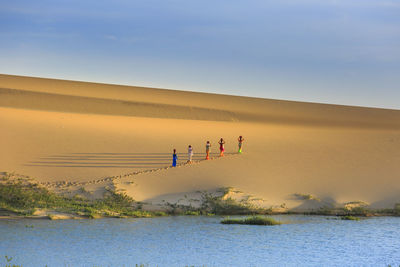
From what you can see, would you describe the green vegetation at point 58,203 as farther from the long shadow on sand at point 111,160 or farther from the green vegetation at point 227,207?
the long shadow on sand at point 111,160

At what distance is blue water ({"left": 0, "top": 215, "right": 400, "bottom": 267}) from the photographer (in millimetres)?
17844

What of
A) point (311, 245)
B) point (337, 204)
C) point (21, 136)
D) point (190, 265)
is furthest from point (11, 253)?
point (21, 136)

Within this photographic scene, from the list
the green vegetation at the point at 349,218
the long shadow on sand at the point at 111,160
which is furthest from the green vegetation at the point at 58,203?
the green vegetation at the point at 349,218

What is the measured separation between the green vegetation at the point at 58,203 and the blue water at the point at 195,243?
1222 millimetres

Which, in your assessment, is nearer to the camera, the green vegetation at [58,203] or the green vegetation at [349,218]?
the green vegetation at [58,203]

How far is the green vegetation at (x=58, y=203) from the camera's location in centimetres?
2525

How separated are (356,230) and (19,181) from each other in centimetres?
1566

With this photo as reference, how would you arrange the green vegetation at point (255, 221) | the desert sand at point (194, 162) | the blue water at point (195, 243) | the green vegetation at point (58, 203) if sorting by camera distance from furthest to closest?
the desert sand at point (194, 162) → the green vegetation at point (58, 203) → the green vegetation at point (255, 221) → the blue water at point (195, 243)

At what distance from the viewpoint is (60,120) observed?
157 ft

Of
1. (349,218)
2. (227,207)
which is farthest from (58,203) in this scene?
(349,218)

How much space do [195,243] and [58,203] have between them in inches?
343

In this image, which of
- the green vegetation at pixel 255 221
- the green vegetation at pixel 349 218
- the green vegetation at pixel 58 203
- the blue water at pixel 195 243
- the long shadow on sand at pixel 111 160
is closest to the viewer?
the blue water at pixel 195 243

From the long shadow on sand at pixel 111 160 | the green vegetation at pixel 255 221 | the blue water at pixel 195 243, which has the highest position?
the long shadow on sand at pixel 111 160

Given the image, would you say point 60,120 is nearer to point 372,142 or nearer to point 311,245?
point 372,142
